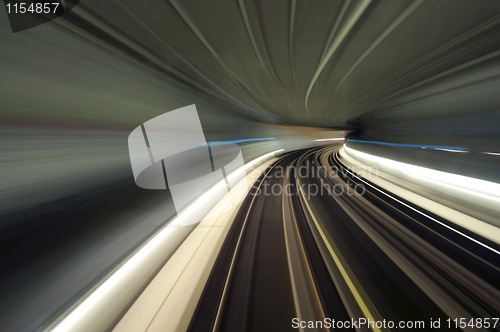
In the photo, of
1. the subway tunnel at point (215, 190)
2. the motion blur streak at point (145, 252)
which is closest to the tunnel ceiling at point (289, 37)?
the subway tunnel at point (215, 190)

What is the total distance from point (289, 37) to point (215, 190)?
2.54 metres

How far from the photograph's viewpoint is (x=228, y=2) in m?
1.66

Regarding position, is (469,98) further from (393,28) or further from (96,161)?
(96,161)

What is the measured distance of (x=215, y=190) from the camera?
9.64 feet

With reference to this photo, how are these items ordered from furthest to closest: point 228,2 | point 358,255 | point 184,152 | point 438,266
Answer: point 184,152 < point 228,2 < point 358,255 < point 438,266

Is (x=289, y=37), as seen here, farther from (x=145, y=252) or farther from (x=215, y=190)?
(x=145, y=252)

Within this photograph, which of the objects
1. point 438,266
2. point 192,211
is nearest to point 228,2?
point 192,211

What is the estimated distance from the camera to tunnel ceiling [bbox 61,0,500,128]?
1666 millimetres

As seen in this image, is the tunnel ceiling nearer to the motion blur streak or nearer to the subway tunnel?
the subway tunnel

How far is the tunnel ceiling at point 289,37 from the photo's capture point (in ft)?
5.47

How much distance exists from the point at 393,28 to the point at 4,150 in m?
3.89

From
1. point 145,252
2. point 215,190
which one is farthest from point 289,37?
point 145,252

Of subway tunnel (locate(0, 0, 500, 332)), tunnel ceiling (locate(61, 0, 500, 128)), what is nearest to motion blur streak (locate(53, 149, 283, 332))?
subway tunnel (locate(0, 0, 500, 332))

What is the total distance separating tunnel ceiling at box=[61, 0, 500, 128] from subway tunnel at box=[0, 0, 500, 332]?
0.02 meters
